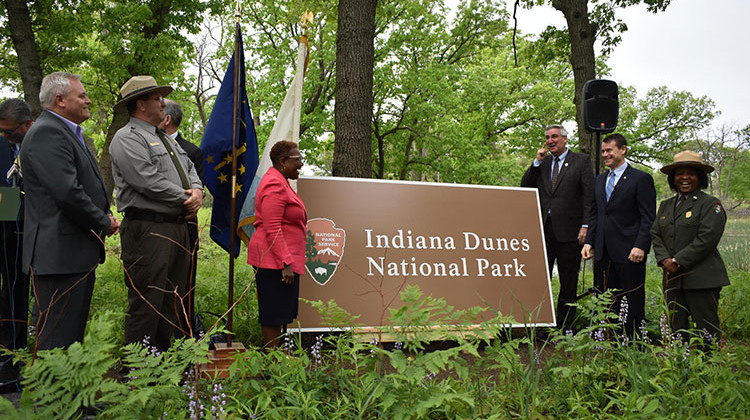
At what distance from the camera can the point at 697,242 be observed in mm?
4043

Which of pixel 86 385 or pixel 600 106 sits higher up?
pixel 600 106

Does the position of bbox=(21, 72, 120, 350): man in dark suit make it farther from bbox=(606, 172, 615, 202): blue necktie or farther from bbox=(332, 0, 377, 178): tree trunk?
bbox=(606, 172, 615, 202): blue necktie

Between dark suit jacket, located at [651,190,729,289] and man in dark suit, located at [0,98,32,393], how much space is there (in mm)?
4649

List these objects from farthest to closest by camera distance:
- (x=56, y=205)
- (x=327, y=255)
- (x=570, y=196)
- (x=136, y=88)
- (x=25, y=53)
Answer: (x=25, y=53) < (x=570, y=196) < (x=327, y=255) < (x=136, y=88) < (x=56, y=205)

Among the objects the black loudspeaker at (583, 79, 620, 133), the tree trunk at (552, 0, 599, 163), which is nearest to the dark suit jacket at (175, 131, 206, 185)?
the black loudspeaker at (583, 79, 620, 133)

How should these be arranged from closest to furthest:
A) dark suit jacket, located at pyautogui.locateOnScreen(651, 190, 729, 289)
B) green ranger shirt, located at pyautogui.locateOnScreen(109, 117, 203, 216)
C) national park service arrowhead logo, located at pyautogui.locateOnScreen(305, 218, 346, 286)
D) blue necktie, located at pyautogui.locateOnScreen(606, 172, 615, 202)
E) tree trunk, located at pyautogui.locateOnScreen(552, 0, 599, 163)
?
green ranger shirt, located at pyautogui.locateOnScreen(109, 117, 203, 216), dark suit jacket, located at pyautogui.locateOnScreen(651, 190, 729, 289), national park service arrowhead logo, located at pyautogui.locateOnScreen(305, 218, 346, 286), blue necktie, located at pyautogui.locateOnScreen(606, 172, 615, 202), tree trunk, located at pyautogui.locateOnScreen(552, 0, 599, 163)

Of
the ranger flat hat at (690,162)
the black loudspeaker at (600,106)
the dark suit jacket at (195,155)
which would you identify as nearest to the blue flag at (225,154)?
the dark suit jacket at (195,155)

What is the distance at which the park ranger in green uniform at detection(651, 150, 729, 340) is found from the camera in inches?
159

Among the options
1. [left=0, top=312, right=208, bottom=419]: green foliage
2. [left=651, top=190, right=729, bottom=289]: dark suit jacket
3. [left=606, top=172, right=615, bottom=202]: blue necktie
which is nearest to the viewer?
[left=0, top=312, right=208, bottom=419]: green foliage

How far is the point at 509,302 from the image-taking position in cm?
527

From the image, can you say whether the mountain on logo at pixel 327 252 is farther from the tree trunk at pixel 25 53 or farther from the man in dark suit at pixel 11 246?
the tree trunk at pixel 25 53

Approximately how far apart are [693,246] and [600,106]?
2.74 metres

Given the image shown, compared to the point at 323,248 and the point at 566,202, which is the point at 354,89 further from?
the point at 566,202

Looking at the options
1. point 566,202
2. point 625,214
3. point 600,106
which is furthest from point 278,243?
point 600,106
